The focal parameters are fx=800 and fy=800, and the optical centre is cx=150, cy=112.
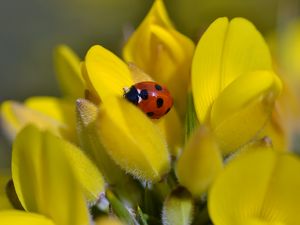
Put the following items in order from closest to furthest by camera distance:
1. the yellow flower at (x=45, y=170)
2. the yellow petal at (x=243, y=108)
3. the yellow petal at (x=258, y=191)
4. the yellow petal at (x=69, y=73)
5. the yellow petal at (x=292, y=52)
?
the yellow petal at (x=258, y=191) → the yellow flower at (x=45, y=170) → the yellow petal at (x=243, y=108) → the yellow petal at (x=69, y=73) → the yellow petal at (x=292, y=52)

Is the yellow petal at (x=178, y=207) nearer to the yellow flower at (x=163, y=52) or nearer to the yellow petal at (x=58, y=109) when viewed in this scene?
the yellow flower at (x=163, y=52)

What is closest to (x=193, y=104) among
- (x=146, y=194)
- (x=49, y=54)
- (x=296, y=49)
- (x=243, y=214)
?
(x=146, y=194)

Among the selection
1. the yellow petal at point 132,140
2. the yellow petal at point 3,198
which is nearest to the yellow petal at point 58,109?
the yellow petal at point 3,198

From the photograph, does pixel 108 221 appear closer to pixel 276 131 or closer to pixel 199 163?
pixel 199 163

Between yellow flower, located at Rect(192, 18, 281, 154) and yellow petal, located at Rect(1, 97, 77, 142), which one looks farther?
yellow petal, located at Rect(1, 97, 77, 142)

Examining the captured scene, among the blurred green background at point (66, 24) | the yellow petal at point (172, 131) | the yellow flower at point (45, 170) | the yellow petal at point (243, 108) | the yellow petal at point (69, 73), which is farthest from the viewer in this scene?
the blurred green background at point (66, 24)

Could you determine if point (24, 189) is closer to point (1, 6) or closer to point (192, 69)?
point (192, 69)

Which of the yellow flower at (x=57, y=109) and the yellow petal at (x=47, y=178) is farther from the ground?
the yellow petal at (x=47, y=178)

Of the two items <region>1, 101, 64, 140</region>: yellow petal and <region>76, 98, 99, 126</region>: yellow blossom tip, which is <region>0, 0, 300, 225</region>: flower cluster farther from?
<region>1, 101, 64, 140</region>: yellow petal

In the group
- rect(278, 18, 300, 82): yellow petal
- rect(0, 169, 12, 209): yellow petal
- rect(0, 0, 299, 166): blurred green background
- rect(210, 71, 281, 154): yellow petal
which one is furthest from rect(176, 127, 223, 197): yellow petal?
rect(0, 0, 299, 166): blurred green background
